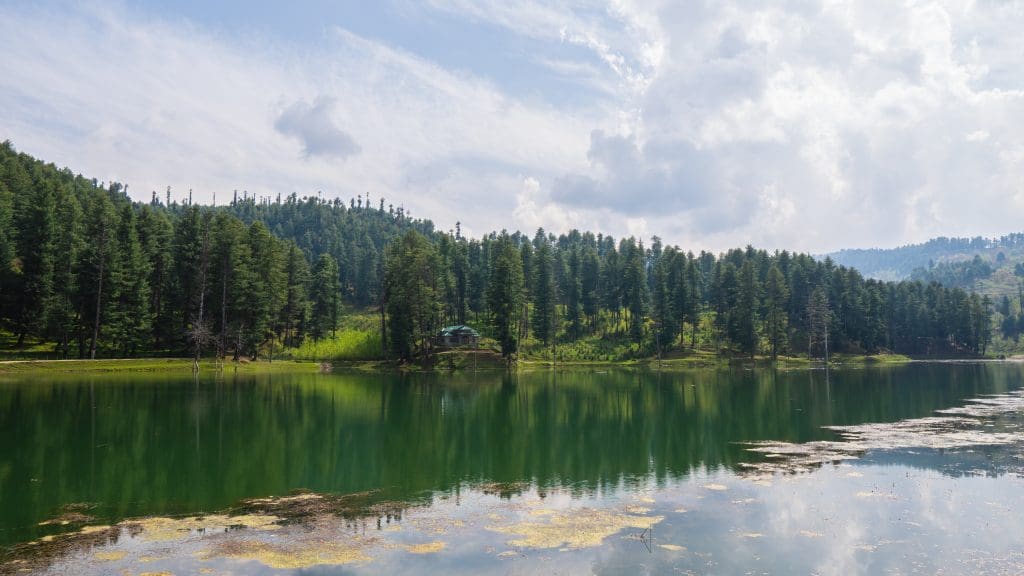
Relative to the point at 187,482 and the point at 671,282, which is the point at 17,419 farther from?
the point at 671,282

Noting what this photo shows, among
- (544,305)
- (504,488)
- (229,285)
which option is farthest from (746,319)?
(504,488)

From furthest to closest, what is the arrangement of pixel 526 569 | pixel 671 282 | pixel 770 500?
pixel 671 282
pixel 770 500
pixel 526 569

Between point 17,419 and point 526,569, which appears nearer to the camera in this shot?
point 526,569

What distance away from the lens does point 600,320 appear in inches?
5817

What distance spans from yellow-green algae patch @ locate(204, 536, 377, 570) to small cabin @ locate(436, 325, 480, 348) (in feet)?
328

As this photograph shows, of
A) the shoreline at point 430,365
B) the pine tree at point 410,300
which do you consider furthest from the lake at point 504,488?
the pine tree at point 410,300

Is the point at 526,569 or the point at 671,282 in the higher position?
the point at 671,282

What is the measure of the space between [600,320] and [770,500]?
126395 millimetres

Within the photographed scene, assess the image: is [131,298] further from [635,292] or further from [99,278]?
[635,292]

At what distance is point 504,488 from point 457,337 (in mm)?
95591

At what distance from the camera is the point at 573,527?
62.0 ft

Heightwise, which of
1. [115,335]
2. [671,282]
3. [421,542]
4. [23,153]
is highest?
[23,153]

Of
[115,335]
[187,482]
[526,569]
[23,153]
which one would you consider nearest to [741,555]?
[526,569]

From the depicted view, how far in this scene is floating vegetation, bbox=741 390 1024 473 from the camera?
28984mm
